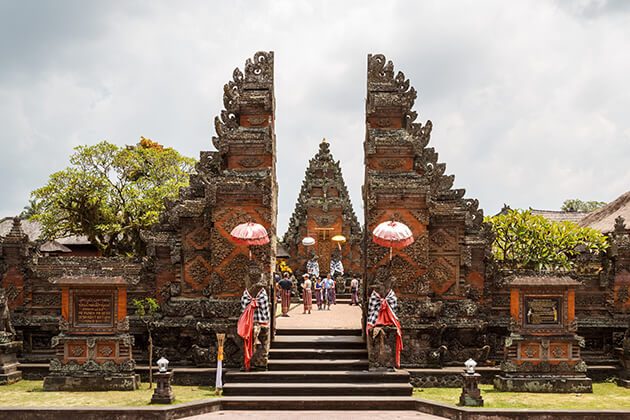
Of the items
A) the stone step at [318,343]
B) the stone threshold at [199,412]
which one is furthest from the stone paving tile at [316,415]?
the stone step at [318,343]

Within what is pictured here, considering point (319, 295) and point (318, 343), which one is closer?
point (318, 343)

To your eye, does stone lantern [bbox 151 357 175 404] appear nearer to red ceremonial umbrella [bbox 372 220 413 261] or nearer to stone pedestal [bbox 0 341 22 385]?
stone pedestal [bbox 0 341 22 385]

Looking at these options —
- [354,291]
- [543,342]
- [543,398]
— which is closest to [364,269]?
[543,342]

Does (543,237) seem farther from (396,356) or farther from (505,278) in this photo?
(396,356)

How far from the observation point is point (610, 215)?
30.8m

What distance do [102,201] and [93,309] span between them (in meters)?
21.3

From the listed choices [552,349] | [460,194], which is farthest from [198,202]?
[552,349]

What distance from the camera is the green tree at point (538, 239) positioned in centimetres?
2094

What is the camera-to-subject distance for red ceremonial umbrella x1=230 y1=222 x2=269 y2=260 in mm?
15579

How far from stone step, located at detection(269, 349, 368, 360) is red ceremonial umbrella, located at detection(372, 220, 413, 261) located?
2.73 m

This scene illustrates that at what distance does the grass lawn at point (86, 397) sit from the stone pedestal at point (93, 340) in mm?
348

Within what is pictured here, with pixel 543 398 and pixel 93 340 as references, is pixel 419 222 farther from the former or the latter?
pixel 93 340

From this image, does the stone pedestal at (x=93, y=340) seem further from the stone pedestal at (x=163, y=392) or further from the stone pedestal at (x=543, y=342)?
the stone pedestal at (x=543, y=342)

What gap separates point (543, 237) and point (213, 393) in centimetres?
1275
